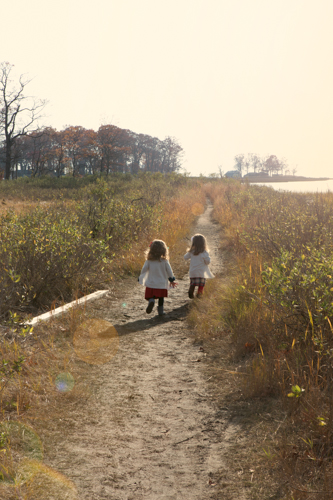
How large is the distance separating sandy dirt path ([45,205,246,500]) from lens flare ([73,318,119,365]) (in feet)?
0.48

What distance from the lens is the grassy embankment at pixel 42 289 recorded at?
262cm

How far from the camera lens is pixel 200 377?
405cm

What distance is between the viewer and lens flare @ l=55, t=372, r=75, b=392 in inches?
141

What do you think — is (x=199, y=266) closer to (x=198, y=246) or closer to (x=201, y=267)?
(x=201, y=267)

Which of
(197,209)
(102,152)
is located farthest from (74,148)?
(197,209)

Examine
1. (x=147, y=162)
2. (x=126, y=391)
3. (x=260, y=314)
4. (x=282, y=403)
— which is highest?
(x=147, y=162)

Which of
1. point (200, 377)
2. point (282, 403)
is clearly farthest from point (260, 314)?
point (282, 403)

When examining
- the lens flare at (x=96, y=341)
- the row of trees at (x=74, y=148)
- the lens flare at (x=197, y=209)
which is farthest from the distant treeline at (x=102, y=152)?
the lens flare at (x=96, y=341)

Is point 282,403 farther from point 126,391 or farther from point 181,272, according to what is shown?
point 181,272

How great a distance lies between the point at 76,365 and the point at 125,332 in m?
1.31

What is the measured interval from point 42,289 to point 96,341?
1633 mm

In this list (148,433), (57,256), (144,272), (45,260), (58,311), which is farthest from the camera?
(144,272)

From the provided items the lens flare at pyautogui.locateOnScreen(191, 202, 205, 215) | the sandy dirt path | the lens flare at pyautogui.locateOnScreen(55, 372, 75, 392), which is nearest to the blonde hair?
the sandy dirt path

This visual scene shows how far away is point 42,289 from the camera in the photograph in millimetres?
6020
